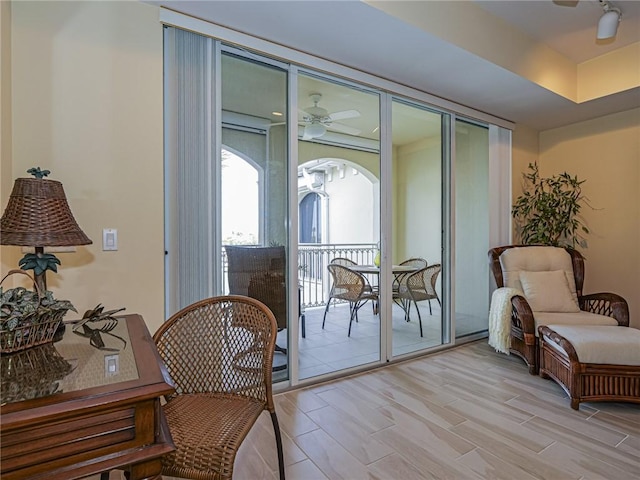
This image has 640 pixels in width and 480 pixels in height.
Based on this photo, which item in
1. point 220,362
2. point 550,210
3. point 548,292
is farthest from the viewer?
point 550,210

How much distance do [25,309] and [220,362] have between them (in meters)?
0.83

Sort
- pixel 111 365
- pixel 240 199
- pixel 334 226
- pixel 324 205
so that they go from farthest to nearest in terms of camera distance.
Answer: pixel 324 205
pixel 334 226
pixel 240 199
pixel 111 365

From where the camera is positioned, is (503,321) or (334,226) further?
(334,226)

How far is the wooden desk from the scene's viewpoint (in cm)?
81

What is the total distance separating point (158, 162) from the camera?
6.91 feet

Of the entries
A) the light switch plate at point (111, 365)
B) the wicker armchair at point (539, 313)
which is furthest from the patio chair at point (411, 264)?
the light switch plate at point (111, 365)

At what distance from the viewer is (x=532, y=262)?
11.9 feet

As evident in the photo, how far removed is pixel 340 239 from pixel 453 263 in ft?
4.30

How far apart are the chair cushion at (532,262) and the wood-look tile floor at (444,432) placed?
3.63ft

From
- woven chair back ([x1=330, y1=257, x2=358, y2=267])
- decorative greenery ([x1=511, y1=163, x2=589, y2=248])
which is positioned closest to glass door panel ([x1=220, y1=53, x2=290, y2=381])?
woven chair back ([x1=330, y1=257, x2=358, y2=267])

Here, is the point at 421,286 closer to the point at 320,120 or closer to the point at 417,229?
the point at 417,229

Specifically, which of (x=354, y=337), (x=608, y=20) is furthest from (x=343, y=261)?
(x=608, y=20)

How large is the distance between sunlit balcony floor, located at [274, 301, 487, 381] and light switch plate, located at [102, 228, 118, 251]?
67.0 inches

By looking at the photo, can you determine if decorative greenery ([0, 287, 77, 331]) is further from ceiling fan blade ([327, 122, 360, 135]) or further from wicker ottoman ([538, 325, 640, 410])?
wicker ottoman ([538, 325, 640, 410])
